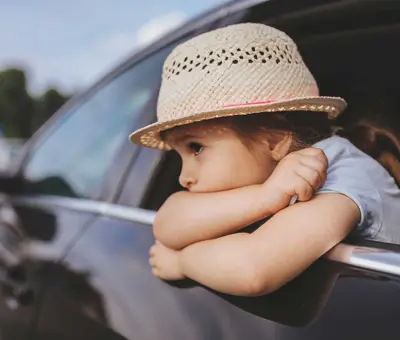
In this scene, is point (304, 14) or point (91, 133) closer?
point (304, 14)

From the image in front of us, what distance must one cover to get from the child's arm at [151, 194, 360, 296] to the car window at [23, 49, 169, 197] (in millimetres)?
1106

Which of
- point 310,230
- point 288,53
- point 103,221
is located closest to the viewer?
point 310,230

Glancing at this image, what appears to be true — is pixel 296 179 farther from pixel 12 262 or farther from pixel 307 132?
pixel 12 262

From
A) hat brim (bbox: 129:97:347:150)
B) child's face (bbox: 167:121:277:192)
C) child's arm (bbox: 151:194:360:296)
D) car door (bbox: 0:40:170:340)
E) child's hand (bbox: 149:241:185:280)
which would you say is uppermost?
hat brim (bbox: 129:97:347:150)

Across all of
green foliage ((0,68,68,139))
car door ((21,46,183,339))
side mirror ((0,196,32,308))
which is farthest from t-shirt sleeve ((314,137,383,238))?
green foliage ((0,68,68,139))

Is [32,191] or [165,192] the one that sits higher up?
[165,192]

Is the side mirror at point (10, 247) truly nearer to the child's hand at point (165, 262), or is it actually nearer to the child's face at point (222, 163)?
the child's hand at point (165, 262)

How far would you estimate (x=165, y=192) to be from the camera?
2.35 m

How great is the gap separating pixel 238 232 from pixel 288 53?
1.48 feet

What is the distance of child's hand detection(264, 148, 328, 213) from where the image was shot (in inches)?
62.2

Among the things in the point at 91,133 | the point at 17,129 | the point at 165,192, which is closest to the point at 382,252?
the point at 165,192

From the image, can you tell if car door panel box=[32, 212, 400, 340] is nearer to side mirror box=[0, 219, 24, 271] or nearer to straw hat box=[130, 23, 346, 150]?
straw hat box=[130, 23, 346, 150]

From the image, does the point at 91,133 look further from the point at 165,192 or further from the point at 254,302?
the point at 254,302

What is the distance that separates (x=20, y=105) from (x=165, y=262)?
3426 cm
